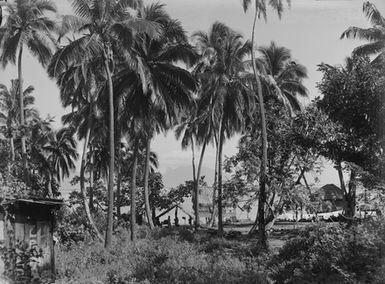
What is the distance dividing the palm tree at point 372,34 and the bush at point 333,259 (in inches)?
402

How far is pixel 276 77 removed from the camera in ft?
110

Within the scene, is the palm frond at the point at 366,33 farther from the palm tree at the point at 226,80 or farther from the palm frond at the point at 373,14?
the palm tree at the point at 226,80

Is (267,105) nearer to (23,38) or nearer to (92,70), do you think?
(92,70)

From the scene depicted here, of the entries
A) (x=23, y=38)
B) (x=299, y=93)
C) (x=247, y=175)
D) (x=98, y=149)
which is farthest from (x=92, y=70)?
(x=98, y=149)

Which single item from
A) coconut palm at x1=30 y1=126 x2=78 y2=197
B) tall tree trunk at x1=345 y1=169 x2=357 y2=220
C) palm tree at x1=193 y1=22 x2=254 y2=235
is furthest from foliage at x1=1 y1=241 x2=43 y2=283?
coconut palm at x1=30 y1=126 x2=78 y2=197

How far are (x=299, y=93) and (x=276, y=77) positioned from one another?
202 cm

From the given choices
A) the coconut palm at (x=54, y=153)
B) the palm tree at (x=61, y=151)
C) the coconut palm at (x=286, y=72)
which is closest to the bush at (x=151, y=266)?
the coconut palm at (x=286, y=72)

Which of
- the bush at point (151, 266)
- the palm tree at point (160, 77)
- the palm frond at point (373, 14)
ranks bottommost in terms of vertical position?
the bush at point (151, 266)

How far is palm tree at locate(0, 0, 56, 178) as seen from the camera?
81.2 ft

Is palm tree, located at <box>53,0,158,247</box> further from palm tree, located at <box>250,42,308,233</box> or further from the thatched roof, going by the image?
the thatched roof

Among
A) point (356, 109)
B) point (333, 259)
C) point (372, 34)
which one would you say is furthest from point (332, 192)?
point (333, 259)

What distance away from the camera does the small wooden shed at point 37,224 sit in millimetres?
13209

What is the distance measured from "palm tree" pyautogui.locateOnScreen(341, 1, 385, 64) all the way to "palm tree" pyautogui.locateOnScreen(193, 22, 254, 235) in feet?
18.4

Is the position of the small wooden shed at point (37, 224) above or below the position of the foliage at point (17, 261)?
above
